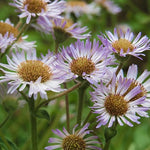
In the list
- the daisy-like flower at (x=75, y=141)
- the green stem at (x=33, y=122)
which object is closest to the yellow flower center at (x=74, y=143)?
the daisy-like flower at (x=75, y=141)

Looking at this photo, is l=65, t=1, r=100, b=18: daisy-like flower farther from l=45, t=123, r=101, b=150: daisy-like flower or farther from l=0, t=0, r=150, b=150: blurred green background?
l=45, t=123, r=101, b=150: daisy-like flower

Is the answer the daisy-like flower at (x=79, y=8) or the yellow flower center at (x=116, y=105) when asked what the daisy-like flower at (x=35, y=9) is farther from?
the daisy-like flower at (x=79, y=8)

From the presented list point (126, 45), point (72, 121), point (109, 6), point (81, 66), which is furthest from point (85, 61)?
point (109, 6)

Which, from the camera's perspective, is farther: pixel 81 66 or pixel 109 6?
pixel 109 6

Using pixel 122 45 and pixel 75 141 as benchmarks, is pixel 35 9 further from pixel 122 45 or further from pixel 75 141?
pixel 75 141

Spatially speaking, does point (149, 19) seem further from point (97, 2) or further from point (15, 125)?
point (15, 125)

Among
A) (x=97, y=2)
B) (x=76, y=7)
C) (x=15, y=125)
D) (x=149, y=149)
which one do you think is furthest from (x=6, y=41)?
(x=97, y=2)

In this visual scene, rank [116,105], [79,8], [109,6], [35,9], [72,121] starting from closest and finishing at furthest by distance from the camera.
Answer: [116,105], [35,9], [72,121], [79,8], [109,6]

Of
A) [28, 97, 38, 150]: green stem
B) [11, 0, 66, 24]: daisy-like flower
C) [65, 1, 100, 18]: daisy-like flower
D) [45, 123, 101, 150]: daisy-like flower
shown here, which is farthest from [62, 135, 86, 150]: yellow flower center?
[65, 1, 100, 18]: daisy-like flower
